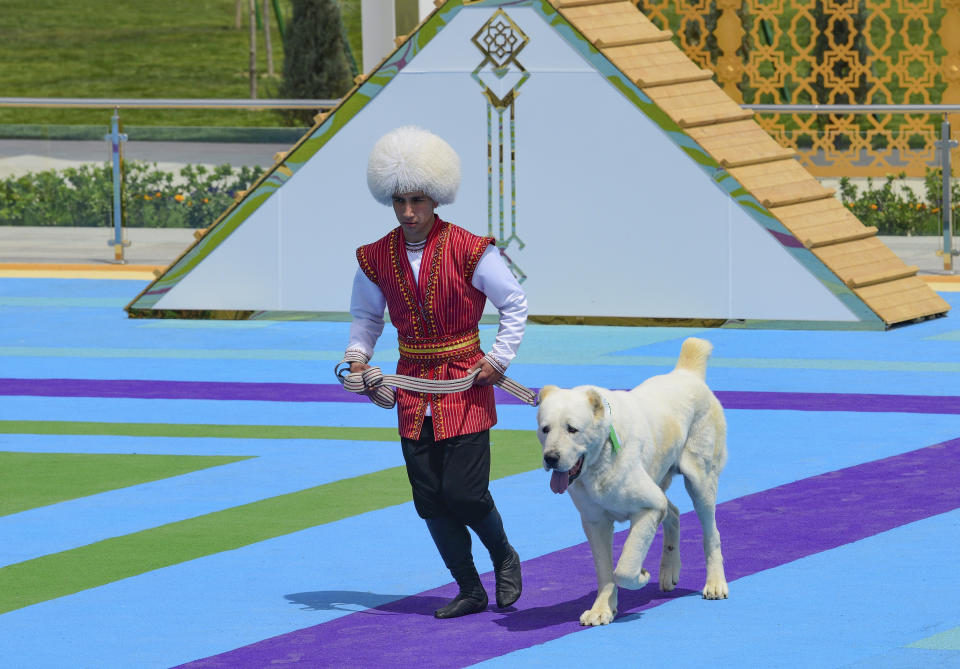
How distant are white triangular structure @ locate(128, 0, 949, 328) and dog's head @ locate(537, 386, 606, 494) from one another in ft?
27.9

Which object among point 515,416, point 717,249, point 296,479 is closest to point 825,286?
point 717,249

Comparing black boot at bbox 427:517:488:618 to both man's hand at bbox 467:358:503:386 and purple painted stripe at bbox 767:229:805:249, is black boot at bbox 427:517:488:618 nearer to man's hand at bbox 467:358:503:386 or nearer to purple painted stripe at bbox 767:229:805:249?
man's hand at bbox 467:358:503:386

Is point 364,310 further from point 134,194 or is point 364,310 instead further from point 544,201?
point 134,194

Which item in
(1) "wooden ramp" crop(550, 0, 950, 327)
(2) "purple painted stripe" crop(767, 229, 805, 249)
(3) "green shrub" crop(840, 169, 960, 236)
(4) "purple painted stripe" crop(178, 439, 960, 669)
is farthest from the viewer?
(3) "green shrub" crop(840, 169, 960, 236)

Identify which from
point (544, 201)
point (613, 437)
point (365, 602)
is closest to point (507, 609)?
point (365, 602)

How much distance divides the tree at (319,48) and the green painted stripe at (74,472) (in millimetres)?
29248

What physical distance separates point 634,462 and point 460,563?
0.84 meters

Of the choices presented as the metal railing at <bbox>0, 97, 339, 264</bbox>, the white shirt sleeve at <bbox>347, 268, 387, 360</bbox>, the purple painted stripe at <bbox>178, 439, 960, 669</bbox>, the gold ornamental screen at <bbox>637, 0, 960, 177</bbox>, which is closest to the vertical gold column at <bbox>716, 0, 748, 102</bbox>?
the gold ornamental screen at <bbox>637, 0, 960, 177</bbox>

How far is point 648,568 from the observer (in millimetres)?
7809

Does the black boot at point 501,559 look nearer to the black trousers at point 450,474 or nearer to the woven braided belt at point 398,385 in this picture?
the black trousers at point 450,474

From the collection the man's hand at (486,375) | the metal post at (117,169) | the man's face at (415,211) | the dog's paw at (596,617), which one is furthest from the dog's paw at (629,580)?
the metal post at (117,169)

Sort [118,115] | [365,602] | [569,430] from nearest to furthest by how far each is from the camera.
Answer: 1. [569,430]
2. [365,602]
3. [118,115]

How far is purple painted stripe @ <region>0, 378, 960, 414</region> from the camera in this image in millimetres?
11633

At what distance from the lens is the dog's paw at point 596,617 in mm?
6715
